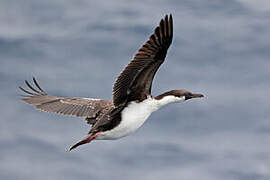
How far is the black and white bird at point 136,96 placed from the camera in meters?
13.0

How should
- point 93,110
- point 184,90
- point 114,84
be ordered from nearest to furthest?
point 114,84, point 184,90, point 93,110

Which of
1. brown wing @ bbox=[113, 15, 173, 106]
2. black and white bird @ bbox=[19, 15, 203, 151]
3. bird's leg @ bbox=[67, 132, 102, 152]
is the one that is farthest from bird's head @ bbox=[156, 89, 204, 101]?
bird's leg @ bbox=[67, 132, 102, 152]

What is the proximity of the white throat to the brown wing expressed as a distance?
20cm

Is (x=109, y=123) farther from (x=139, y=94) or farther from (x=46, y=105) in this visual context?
(x=46, y=105)

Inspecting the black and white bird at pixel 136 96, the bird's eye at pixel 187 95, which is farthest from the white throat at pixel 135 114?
the bird's eye at pixel 187 95

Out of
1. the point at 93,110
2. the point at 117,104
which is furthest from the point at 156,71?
the point at 93,110

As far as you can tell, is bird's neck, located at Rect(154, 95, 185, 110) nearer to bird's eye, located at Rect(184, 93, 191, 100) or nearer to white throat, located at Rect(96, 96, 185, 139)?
white throat, located at Rect(96, 96, 185, 139)

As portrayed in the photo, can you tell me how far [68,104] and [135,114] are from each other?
402cm

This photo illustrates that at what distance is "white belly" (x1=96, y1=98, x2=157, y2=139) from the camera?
47.5 feet

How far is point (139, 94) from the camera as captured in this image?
14.3m

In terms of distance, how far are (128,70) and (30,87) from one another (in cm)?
741

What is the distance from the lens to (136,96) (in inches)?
566

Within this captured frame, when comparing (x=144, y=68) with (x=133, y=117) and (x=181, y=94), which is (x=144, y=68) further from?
(x=181, y=94)

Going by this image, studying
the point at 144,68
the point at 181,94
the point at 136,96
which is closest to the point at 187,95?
the point at 181,94
